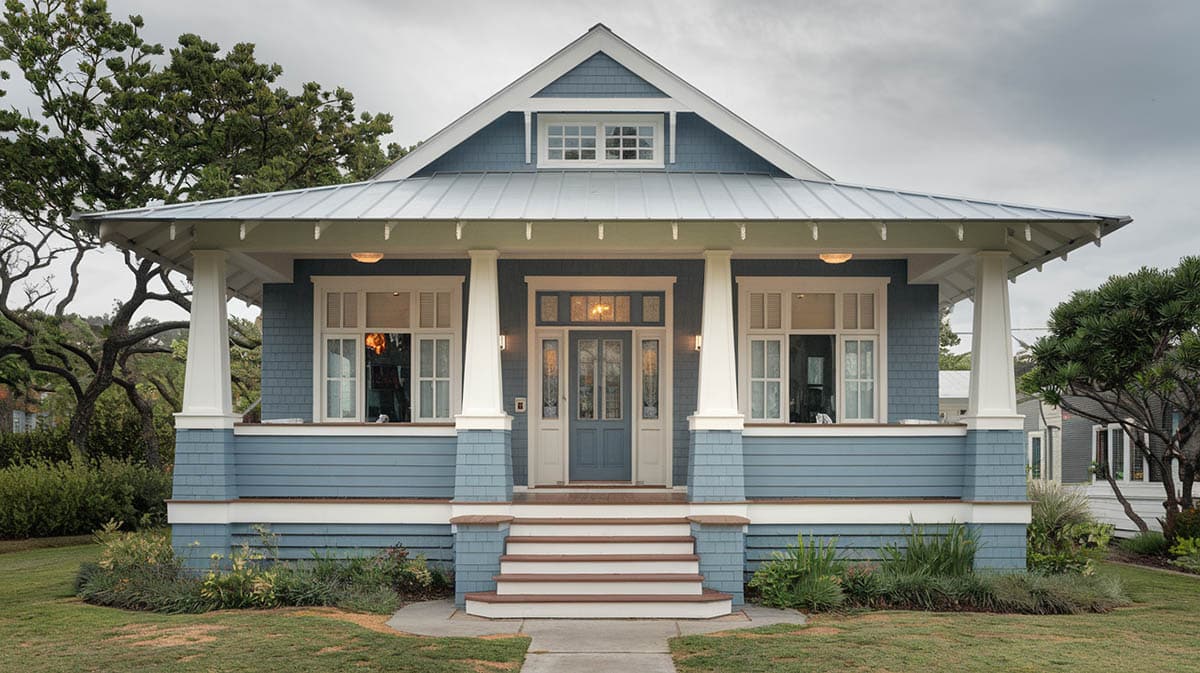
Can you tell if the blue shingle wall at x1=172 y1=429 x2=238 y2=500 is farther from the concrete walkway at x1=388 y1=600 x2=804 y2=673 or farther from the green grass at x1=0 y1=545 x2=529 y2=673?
the concrete walkway at x1=388 y1=600 x2=804 y2=673

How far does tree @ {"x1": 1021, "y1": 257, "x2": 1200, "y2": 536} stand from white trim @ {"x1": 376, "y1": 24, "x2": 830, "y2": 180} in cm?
534

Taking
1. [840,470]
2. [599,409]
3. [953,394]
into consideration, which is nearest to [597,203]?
[599,409]

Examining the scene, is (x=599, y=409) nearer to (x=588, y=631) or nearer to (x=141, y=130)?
(x=588, y=631)

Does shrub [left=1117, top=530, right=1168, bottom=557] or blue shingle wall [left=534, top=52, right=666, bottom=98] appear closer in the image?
blue shingle wall [left=534, top=52, right=666, bottom=98]

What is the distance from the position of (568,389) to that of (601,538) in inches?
122

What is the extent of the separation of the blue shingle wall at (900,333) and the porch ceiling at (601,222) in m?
1.19

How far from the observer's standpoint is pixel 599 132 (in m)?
13.0

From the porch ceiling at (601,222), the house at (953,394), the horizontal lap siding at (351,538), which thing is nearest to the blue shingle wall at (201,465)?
the horizontal lap siding at (351,538)

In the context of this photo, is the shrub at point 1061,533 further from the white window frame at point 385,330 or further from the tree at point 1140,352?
the white window frame at point 385,330

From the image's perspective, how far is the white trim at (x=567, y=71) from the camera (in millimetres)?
12461

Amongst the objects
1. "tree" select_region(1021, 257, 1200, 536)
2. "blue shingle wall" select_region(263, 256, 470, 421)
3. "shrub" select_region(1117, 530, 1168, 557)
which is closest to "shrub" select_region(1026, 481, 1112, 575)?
"shrub" select_region(1117, 530, 1168, 557)

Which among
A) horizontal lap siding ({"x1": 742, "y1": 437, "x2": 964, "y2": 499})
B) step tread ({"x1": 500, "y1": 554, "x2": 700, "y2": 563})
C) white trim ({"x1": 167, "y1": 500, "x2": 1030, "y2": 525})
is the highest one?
horizontal lap siding ({"x1": 742, "y1": 437, "x2": 964, "y2": 499})

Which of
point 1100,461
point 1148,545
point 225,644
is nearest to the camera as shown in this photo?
point 225,644

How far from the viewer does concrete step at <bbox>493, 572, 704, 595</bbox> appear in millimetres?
9672
